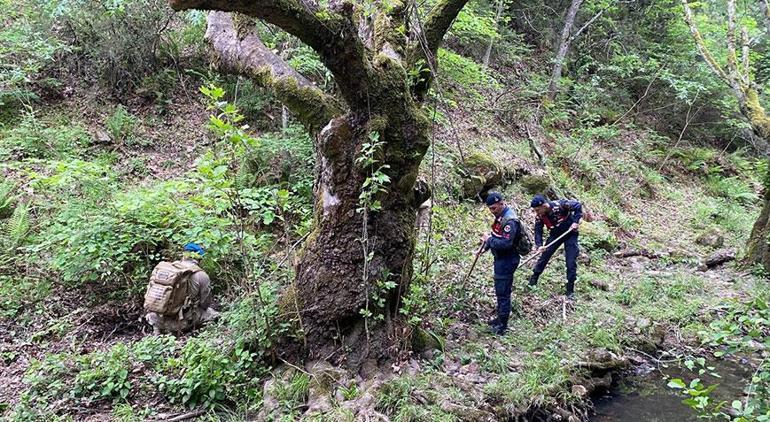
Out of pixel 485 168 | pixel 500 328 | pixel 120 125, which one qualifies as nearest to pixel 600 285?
pixel 500 328

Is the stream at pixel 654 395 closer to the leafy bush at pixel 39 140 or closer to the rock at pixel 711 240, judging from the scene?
the rock at pixel 711 240

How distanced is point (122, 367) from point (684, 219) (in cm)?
1422

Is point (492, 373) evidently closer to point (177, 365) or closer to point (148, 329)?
point (177, 365)

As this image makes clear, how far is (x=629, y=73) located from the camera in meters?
15.9

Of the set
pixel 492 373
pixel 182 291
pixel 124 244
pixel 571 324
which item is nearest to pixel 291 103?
pixel 182 291

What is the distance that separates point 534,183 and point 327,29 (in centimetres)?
850

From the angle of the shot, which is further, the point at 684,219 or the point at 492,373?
the point at 684,219

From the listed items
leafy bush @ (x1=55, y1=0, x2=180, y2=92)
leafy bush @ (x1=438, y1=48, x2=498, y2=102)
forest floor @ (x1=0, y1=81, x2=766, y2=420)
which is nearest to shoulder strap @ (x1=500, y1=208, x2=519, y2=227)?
forest floor @ (x1=0, y1=81, x2=766, y2=420)

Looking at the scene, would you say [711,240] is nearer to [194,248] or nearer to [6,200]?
[194,248]

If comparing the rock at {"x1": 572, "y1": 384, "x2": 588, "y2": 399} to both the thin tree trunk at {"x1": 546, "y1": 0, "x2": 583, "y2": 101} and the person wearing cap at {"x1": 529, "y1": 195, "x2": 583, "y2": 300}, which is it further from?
the thin tree trunk at {"x1": 546, "y1": 0, "x2": 583, "y2": 101}

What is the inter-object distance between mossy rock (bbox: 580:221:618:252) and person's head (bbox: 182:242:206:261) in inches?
285

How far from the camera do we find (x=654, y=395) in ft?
17.3

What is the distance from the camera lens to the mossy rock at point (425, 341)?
504cm

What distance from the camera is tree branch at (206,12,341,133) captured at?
466 cm
